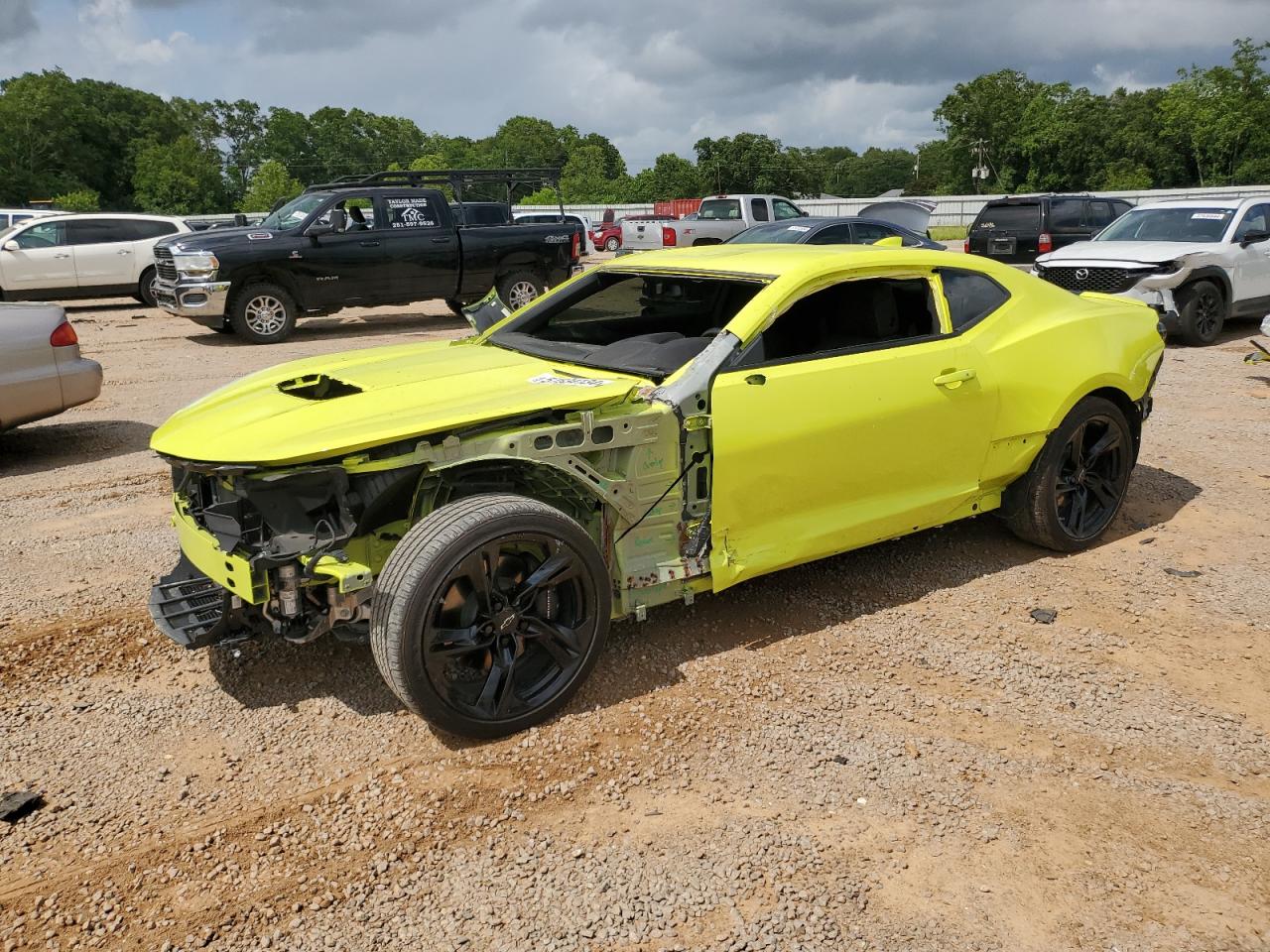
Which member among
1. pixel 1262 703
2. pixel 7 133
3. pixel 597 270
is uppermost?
pixel 7 133

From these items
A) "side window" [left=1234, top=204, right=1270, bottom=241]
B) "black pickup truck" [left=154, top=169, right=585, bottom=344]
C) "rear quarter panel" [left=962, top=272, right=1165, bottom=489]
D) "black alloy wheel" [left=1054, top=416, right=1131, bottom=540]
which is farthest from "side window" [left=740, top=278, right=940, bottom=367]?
"black pickup truck" [left=154, top=169, right=585, bottom=344]

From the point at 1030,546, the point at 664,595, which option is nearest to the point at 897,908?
the point at 664,595

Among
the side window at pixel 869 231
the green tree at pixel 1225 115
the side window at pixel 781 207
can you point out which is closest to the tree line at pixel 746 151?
the green tree at pixel 1225 115

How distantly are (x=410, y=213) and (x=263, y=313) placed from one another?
2.48 metres

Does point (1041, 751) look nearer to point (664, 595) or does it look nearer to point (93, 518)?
point (664, 595)

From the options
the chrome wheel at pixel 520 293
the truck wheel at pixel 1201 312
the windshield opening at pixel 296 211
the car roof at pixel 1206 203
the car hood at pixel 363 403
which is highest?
the windshield opening at pixel 296 211

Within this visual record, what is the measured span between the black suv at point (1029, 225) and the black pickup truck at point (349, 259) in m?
7.51

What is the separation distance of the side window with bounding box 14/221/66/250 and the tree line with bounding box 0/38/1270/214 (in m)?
39.0

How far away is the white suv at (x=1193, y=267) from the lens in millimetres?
11219

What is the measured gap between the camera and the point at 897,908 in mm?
2619

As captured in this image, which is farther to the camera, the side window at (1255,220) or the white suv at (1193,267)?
the side window at (1255,220)

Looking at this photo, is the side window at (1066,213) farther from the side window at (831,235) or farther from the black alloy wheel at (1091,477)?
the black alloy wheel at (1091,477)

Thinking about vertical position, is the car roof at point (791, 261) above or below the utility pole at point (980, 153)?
below

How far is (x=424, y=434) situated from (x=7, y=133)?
7624cm
